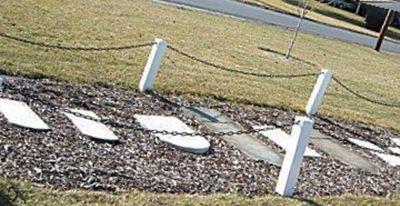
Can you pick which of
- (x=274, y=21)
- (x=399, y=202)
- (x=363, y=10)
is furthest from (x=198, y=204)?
(x=363, y=10)

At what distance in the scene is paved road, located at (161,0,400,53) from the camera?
1071 inches

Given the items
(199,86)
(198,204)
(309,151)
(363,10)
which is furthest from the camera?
(363,10)

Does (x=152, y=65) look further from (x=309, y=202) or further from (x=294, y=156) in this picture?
(x=309, y=202)

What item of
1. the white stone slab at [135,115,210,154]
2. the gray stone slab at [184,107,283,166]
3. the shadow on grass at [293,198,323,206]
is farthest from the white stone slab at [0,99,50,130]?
the shadow on grass at [293,198,323,206]

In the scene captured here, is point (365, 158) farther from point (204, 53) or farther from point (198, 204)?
point (204, 53)

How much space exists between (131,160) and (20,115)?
1.32 metres

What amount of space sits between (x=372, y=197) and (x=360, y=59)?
17026mm

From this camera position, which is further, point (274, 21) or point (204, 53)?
point (274, 21)

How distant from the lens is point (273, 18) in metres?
30.5

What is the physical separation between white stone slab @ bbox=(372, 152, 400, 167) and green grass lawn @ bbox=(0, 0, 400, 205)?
192 centimetres

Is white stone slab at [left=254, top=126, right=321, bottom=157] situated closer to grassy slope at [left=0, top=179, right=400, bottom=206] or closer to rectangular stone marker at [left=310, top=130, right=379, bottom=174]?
rectangular stone marker at [left=310, top=130, right=379, bottom=174]

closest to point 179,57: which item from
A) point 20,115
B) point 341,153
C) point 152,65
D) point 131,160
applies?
point 152,65

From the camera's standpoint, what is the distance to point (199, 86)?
11406 millimetres

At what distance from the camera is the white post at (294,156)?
7.04 metres
